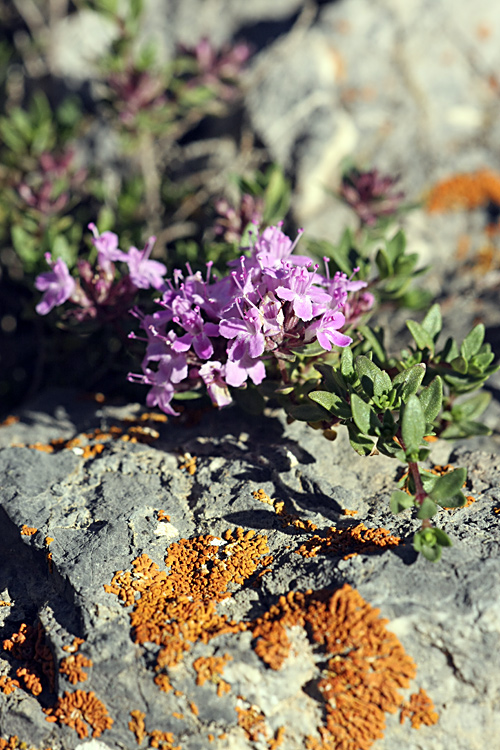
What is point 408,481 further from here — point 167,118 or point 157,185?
point 167,118

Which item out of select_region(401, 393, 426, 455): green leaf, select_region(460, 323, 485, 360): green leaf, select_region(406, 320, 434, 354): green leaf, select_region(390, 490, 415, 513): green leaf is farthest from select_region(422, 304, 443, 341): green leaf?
select_region(390, 490, 415, 513): green leaf

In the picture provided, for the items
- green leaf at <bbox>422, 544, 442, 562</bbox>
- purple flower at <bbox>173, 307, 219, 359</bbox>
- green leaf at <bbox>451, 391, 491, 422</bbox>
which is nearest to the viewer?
green leaf at <bbox>422, 544, 442, 562</bbox>

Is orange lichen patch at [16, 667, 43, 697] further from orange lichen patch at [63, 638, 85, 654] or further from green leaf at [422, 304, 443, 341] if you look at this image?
green leaf at [422, 304, 443, 341]

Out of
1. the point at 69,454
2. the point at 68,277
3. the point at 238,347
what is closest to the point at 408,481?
the point at 238,347

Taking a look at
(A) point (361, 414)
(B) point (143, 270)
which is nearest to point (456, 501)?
(A) point (361, 414)

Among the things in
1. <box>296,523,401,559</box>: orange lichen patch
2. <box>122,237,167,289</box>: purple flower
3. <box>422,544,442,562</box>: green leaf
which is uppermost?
<box>122,237,167,289</box>: purple flower

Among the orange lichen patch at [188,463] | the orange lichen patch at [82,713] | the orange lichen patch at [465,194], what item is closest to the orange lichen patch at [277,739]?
the orange lichen patch at [82,713]

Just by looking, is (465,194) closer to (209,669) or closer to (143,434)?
(143,434)
